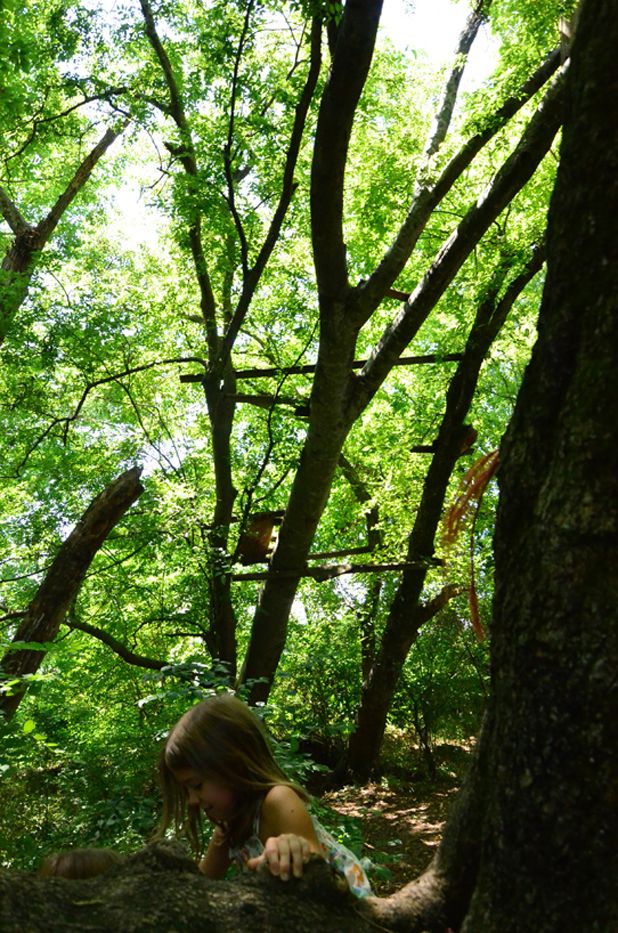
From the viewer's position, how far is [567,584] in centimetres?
121

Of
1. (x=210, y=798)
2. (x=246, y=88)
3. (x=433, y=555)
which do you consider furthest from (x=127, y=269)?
(x=210, y=798)

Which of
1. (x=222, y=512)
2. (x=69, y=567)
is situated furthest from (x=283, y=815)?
(x=222, y=512)

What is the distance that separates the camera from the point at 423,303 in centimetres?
584

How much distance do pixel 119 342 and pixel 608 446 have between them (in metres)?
9.63

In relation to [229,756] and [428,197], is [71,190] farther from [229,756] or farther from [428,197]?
[229,756]

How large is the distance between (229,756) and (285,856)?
0.49m

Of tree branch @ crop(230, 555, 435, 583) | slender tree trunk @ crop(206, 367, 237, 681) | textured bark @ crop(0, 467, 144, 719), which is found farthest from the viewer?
slender tree trunk @ crop(206, 367, 237, 681)

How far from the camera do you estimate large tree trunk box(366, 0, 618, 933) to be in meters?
1.14

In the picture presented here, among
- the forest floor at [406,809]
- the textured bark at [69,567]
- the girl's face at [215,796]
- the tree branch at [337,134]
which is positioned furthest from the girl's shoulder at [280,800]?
the forest floor at [406,809]

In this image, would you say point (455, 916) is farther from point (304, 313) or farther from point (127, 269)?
point (127, 269)

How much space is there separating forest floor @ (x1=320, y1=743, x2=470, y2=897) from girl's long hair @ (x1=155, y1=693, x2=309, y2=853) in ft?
16.1

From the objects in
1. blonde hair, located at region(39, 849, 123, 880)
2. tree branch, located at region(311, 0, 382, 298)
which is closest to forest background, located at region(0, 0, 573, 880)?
tree branch, located at region(311, 0, 382, 298)

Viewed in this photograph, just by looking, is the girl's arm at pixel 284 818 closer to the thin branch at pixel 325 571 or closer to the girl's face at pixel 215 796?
the girl's face at pixel 215 796

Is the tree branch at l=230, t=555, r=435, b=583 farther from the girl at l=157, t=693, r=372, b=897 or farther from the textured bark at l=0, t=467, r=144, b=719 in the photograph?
the girl at l=157, t=693, r=372, b=897
